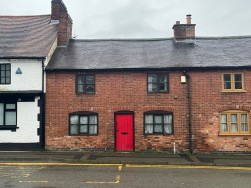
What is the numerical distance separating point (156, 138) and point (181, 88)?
10.7 feet

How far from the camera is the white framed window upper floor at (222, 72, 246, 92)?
1833 centimetres

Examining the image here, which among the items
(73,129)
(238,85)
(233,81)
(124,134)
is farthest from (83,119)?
(238,85)

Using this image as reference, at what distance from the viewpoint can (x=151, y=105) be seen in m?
18.4

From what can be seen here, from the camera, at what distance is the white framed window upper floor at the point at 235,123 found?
1808 centimetres

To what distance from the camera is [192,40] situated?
21.9 metres

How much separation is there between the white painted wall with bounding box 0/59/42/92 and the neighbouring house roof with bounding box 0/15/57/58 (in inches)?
18.0

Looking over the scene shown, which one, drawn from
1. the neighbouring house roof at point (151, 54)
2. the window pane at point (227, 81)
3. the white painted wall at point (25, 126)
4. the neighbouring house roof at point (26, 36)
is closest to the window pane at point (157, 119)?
the neighbouring house roof at point (151, 54)

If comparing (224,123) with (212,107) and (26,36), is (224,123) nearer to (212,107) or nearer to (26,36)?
(212,107)

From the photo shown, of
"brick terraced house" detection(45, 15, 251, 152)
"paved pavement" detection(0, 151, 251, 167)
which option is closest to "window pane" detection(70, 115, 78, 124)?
"brick terraced house" detection(45, 15, 251, 152)

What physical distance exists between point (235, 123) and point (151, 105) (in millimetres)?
4930

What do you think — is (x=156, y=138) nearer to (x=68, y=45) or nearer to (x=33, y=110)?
(x=33, y=110)

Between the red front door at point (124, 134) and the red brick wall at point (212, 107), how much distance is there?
12.0 feet

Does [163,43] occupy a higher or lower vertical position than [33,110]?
higher

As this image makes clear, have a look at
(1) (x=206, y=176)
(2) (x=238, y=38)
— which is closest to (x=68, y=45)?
(2) (x=238, y=38)
